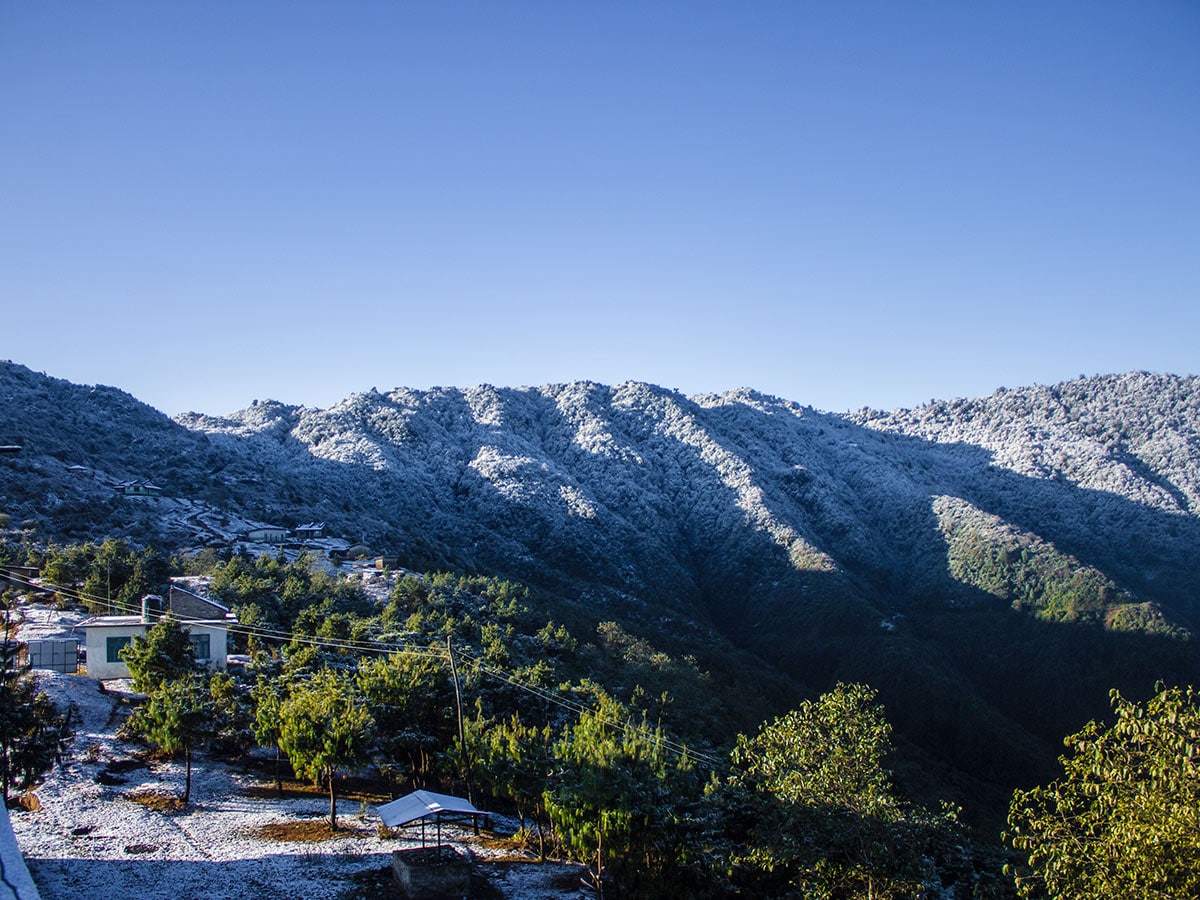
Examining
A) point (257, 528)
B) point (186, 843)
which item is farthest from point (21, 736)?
point (257, 528)

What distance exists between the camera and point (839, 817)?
20406mm

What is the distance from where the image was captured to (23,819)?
22578 mm

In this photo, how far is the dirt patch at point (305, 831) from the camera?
23375 mm

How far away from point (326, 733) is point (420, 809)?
4.53 m

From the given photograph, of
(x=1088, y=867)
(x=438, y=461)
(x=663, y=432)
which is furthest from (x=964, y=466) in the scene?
(x=1088, y=867)

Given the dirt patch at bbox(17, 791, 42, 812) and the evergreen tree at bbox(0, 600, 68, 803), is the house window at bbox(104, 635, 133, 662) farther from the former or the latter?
the evergreen tree at bbox(0, 600, 68, 803)

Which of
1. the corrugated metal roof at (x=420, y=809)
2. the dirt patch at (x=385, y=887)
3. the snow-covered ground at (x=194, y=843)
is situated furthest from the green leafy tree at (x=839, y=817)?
the corrugated metal roof at (x=420, y=809)

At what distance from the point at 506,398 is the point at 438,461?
2868 cm

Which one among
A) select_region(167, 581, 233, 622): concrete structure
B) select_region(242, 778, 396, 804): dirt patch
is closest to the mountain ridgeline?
select_region(242, 778, 396, 804): dirt patch

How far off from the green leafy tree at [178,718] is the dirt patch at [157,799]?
30cm

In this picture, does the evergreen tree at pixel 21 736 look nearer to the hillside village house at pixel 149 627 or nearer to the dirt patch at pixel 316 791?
the dirt patch at pixel 316 791

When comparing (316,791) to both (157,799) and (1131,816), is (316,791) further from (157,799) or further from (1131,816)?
(1131,816)

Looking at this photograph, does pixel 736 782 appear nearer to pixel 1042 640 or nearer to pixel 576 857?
pixel 576 857

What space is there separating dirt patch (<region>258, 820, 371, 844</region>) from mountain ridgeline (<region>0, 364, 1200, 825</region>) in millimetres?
30430
